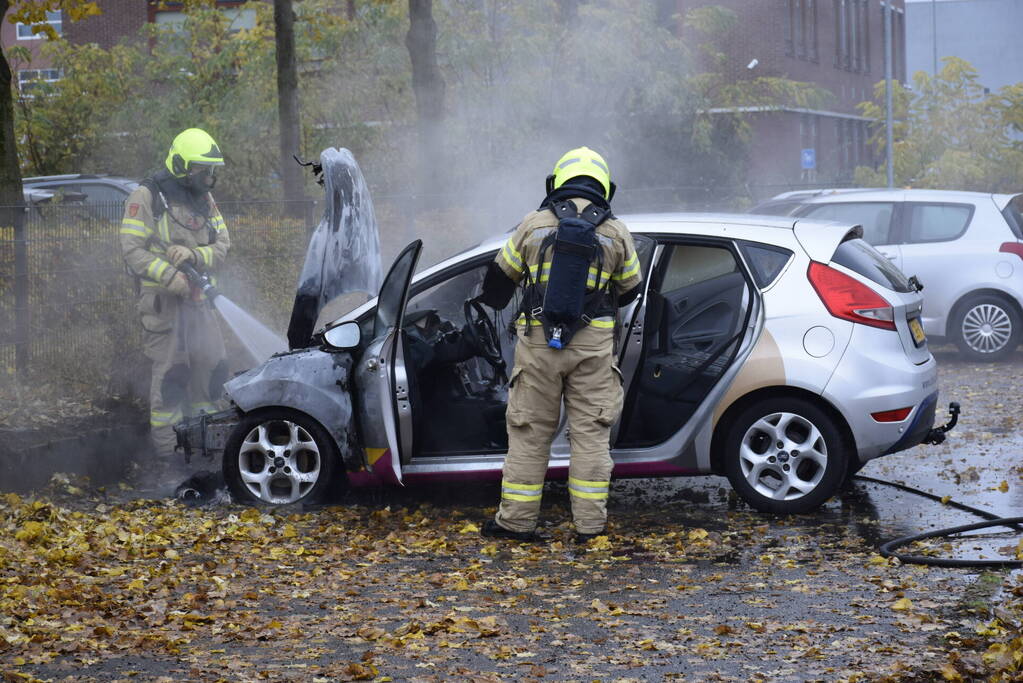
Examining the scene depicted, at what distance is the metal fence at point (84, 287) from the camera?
34.0 ft

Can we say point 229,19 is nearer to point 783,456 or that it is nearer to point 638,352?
point 638,352

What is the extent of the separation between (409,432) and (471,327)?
0.73 meters

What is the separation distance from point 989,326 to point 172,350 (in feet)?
28.3

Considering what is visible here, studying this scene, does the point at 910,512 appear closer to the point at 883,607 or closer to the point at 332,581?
the point at 883,607

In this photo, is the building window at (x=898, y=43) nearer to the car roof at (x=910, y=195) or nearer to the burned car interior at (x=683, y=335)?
the car roof at (x=910, y=195)

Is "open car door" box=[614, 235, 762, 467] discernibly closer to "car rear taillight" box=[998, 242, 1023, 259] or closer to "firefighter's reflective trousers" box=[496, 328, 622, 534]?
"firefighter's reflective trousers" box=[496, 328, 622, 534]

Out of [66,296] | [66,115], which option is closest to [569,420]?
[66,296]

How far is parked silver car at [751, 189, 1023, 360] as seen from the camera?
14070mm

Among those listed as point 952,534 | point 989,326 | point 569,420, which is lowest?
point 952,534

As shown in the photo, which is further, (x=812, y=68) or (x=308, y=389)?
(x=812, y=68)

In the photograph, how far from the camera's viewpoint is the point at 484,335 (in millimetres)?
7668

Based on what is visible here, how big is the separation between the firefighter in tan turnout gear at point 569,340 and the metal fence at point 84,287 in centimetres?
492

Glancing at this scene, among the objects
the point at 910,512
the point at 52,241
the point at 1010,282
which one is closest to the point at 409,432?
the point at 910,512

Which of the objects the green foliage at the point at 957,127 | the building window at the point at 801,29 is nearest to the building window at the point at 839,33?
the building window at the point at 801,29
